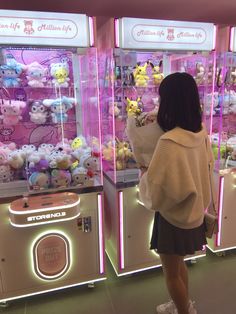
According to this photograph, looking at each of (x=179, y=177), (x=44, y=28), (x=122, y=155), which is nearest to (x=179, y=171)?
(x=179, y=177)

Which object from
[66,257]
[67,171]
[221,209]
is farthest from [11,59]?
[221,209]

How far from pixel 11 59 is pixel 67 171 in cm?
90

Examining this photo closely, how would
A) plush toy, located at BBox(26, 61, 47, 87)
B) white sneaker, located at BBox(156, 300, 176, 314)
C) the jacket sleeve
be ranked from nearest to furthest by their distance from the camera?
the jacket sleeve → white sneaker, located at BBox(156, 300, 176, 314) → plush toy, located at BBox(26, 61, 47, 87)

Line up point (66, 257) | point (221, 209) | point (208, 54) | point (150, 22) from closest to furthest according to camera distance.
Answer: point (150, 22), point (66, 257), point (208, 54), point (221, 209)

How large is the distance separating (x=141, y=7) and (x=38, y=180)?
1.64 m

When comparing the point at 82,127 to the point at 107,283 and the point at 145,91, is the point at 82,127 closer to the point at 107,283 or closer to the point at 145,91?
the point at 145,91

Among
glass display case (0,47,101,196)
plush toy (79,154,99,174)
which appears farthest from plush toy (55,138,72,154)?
plush toy (79,154,99,174)

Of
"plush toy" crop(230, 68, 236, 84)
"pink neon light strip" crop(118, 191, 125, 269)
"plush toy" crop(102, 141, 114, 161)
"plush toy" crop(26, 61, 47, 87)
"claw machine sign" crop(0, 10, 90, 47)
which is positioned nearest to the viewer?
"claw machine sign" crop(0, 10, 90, 47)

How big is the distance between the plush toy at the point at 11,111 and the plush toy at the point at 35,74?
16 cm

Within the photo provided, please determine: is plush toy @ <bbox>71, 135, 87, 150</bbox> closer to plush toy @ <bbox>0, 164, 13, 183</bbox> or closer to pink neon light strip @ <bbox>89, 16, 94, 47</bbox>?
plush toy @ <bbox>0, 164, 13, 183</bbox>

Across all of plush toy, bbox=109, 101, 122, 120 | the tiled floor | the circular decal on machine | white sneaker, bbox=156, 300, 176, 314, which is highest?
plush toy, bbox=109, 101, 122, 120

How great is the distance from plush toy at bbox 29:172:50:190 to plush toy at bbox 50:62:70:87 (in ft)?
2.25

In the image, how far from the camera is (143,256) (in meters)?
2.35

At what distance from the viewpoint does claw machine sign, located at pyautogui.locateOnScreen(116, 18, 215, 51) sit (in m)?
1.93
